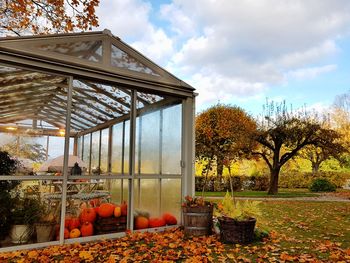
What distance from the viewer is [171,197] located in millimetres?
5434

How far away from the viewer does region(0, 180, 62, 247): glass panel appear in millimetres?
3961

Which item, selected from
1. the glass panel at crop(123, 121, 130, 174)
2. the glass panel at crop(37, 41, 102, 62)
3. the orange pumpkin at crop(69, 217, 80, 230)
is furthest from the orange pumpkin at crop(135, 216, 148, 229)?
the glass panel at crop(37, 41, 102, 62)

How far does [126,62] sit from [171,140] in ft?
5.31

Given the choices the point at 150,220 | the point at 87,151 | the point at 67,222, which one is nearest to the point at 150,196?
the point at 150,220

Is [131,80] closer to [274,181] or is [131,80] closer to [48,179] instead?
[48,179]

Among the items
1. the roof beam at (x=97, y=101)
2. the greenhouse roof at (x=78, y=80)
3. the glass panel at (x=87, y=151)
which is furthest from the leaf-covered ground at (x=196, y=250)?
the roof beam at (x=97, y=101)

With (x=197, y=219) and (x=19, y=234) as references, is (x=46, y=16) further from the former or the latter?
(x=197, y=219)

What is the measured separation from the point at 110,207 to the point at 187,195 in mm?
1401

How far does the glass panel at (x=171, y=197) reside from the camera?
17.6 ft

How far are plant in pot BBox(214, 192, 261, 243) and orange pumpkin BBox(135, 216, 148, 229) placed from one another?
1290mm

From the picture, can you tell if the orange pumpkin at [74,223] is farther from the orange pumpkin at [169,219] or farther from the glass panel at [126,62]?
the glass panel at [126,62]

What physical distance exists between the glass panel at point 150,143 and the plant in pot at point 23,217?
5.85 ft

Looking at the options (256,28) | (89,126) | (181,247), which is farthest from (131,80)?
(256,28)

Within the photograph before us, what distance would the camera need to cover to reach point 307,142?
13.2 m
